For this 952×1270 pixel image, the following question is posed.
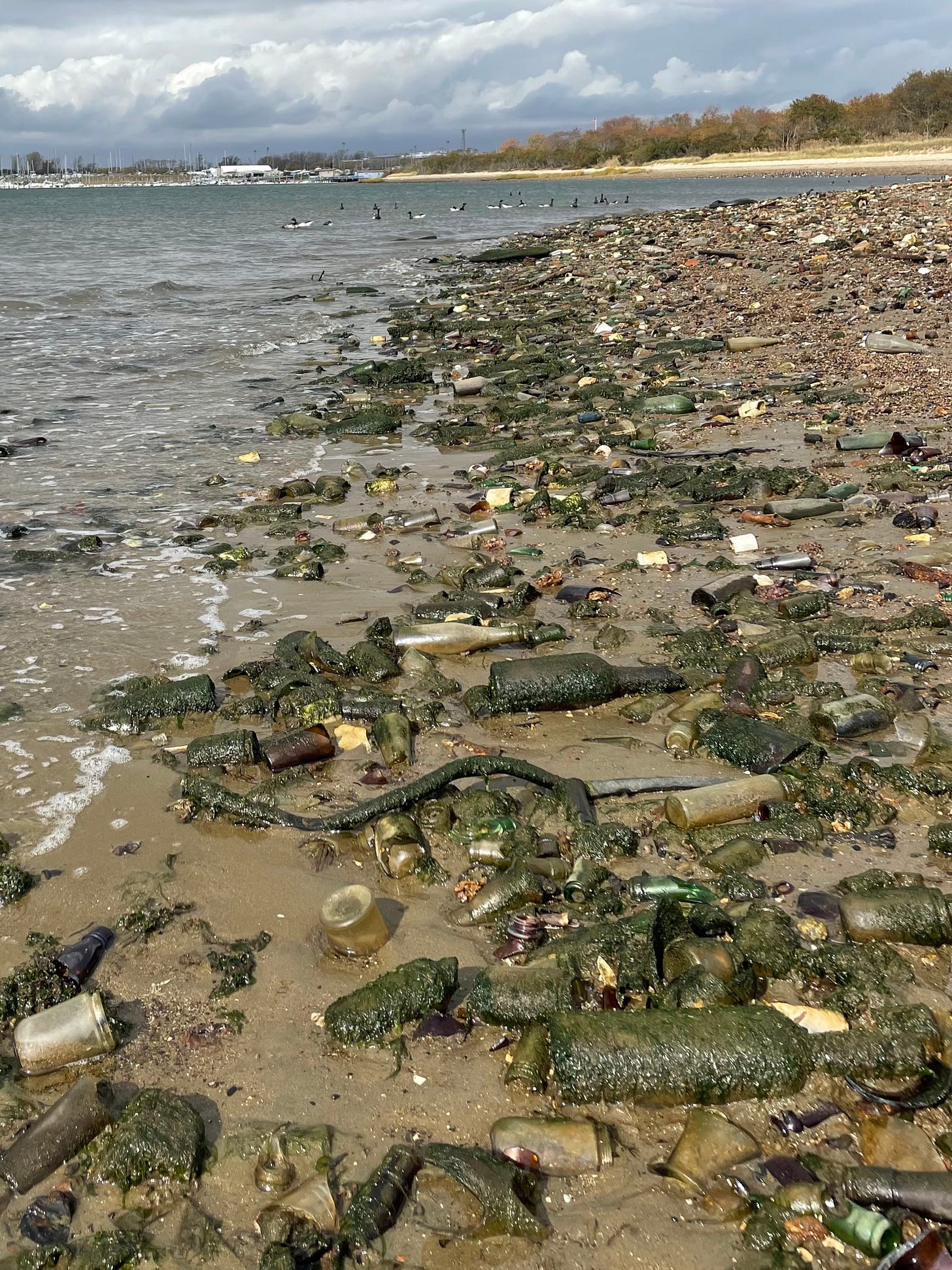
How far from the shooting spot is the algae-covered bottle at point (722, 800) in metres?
3.00

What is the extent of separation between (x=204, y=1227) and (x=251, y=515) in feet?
16.2

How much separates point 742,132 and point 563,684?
340 ft

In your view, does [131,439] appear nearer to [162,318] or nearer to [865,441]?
[865,441]

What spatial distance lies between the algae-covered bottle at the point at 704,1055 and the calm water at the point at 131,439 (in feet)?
6.22

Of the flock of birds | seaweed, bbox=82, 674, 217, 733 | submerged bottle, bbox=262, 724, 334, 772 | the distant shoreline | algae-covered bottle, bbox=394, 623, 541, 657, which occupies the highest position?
the distant shoreline

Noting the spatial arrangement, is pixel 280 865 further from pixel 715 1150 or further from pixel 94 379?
pixel 94 379

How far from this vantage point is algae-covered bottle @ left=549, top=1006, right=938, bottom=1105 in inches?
81.6

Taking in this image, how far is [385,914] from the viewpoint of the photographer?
2695 millimetres

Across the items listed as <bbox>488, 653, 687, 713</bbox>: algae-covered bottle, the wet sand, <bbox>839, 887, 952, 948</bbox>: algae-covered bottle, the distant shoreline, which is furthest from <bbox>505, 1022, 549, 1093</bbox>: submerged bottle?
the distant shoreline

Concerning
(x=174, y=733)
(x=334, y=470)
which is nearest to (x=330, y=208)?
(x=334, y=470)

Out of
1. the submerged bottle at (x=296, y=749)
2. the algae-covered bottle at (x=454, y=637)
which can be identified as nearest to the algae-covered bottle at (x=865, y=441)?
the algae-covered bottle at (x=454, y=637)

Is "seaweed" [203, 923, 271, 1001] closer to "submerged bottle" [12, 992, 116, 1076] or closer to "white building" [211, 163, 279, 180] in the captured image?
"submerged bottle" [12, 992, 116, 1076]

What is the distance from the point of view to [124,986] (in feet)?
8.09

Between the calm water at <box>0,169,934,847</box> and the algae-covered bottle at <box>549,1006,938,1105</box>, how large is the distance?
1.89 m
